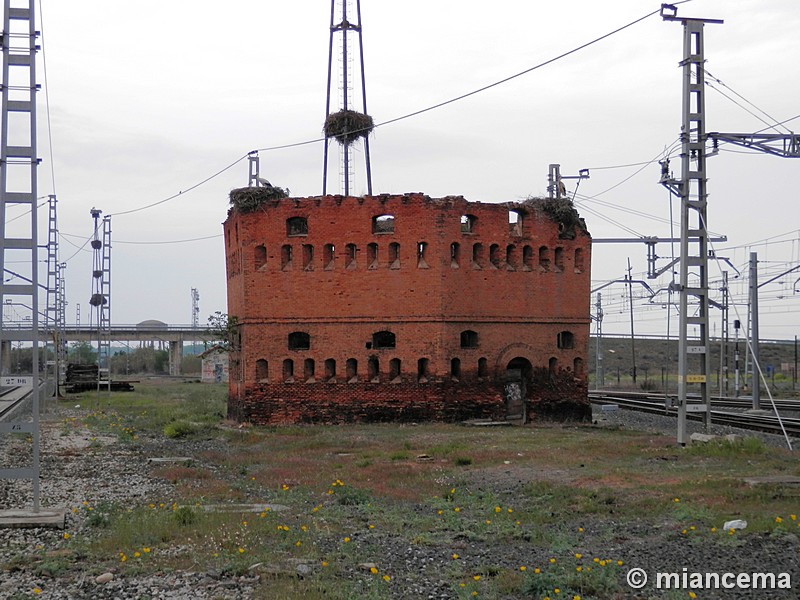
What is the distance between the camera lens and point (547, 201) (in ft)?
106

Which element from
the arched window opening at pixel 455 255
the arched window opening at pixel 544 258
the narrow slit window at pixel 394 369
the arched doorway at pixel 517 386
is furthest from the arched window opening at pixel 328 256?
the arched window opening at pixel 544 258

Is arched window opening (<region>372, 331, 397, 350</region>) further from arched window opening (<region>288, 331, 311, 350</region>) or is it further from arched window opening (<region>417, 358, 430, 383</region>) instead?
arched window opening (<region>288, 331, 311, 350</region>)

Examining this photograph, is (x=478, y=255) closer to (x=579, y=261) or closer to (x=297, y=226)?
(x=579, y=261)

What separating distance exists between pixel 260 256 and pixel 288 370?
12.7ft

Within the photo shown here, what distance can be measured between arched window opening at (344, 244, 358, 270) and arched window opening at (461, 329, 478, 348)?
4268 millimetres

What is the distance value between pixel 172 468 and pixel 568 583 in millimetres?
11754

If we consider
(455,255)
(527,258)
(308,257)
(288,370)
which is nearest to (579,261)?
(527,258)

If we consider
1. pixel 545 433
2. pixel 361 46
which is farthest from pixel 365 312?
pixel 361 46

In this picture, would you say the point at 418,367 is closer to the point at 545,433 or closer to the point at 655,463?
the point at 545,433

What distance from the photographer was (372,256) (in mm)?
31125

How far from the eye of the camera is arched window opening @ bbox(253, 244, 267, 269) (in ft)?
103

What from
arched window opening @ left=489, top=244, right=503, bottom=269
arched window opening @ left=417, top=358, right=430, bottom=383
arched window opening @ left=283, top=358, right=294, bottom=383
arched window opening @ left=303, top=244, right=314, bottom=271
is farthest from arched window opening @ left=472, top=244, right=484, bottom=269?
arched window opening @ left=283, top=358, right=294, bottom=383

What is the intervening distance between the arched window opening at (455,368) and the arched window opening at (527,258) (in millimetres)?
3980

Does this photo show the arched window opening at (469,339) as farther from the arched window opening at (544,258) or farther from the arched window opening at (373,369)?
the arched window opening at (544,258)
